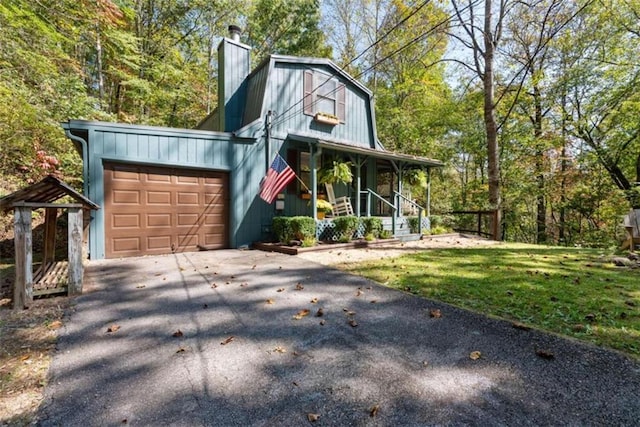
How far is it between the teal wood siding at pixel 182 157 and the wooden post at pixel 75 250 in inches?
116

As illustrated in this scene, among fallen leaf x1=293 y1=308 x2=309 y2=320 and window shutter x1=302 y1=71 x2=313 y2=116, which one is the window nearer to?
window shutter x1=302 y1=71 x2=313 y2=116

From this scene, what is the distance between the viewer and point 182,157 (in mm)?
7270

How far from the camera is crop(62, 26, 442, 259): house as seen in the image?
6.51m

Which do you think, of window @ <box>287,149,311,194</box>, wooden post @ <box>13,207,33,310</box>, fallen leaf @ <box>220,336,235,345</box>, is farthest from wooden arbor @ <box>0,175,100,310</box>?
window @ <box>287,149,311,194</box>

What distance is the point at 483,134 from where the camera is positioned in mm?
16359

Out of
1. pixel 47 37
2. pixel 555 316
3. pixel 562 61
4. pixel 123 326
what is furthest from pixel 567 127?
pixel 47 37

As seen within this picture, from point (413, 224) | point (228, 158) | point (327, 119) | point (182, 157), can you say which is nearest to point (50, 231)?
point (182, 157)

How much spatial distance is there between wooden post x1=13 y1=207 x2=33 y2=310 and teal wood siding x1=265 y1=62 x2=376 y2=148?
6.29 m

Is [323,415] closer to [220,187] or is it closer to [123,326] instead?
[123,326]

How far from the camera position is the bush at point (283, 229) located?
7758 mm

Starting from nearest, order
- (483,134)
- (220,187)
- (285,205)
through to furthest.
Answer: (220,187), (285,205), (483,134)

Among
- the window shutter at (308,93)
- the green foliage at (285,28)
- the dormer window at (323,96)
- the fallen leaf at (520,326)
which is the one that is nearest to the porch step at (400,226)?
the dormer window at (323,96)

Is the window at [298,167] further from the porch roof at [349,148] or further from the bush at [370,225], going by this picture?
the bush at [370,225]

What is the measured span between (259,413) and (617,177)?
17694 mm
